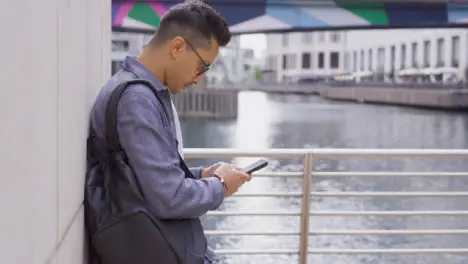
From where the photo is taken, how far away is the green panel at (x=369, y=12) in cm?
1498

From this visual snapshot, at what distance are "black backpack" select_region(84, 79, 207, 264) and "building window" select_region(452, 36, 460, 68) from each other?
40.7 metres

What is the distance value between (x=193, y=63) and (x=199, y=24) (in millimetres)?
83

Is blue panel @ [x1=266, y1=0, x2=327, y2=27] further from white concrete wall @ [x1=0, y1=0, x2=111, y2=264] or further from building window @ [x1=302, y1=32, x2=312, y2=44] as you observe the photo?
building window @ [x1=302, y1=32, x2=312, y2=44]

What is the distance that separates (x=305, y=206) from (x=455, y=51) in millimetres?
39596

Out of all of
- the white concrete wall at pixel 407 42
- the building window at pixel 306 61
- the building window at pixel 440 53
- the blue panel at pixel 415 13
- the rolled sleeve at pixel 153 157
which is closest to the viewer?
the rolled sleeve at pixel 153 157

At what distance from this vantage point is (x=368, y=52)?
59.7 m

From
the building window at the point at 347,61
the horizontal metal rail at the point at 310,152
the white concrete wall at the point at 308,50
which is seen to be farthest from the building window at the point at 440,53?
the horizontal metal rail at the point at 310,152

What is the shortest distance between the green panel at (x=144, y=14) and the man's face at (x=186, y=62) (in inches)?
456

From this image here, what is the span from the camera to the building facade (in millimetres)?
41531

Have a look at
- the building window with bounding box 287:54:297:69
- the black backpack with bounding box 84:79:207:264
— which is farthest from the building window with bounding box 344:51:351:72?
the black backpack with bounding box 84:79:207:264

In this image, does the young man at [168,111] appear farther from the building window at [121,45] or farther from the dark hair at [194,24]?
the building window at [121,45]

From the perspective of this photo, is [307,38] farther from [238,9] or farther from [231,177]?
[231,177]

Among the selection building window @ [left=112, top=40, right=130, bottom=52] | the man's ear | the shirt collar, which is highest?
building window @ [left=112, top=40, right=130, bottom=52]

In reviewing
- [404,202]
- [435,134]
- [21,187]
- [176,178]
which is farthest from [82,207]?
[435,134]
